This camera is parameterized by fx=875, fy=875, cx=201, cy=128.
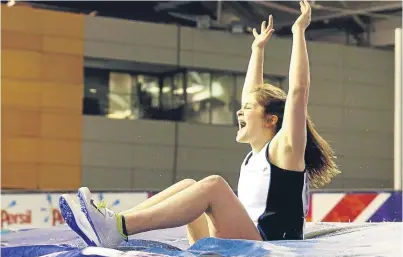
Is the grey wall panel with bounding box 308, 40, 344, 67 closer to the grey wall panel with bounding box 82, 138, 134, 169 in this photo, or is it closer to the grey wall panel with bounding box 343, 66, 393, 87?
the grey wall panel with bounding box 343, 66, 393, 87

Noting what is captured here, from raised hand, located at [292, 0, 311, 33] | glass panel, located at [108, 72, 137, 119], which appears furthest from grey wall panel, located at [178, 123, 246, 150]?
raised hand, located at [292, 0, 311, 33]

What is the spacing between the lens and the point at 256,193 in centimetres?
283

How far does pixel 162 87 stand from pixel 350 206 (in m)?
5.23

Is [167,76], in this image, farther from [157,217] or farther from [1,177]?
[157,217]

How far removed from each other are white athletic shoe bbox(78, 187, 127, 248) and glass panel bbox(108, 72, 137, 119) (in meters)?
8.15

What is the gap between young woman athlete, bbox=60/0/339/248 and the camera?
8.37 feet

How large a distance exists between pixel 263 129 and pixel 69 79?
7.58 meters

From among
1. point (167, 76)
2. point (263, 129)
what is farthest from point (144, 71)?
point (263, 129)

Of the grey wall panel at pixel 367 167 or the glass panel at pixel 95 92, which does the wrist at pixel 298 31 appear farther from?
the grey wall panel at pixel 367 167

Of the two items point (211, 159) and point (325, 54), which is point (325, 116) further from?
point (211, 159)

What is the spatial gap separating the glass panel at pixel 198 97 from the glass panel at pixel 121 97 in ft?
2.33

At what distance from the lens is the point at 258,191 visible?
2824mm

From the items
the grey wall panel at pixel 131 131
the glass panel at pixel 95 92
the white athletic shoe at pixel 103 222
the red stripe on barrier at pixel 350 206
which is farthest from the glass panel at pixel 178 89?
the white athletic shoe at pixel 103 222

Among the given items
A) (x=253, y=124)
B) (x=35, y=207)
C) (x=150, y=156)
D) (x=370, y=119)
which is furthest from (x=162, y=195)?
(x=370, y=119)
